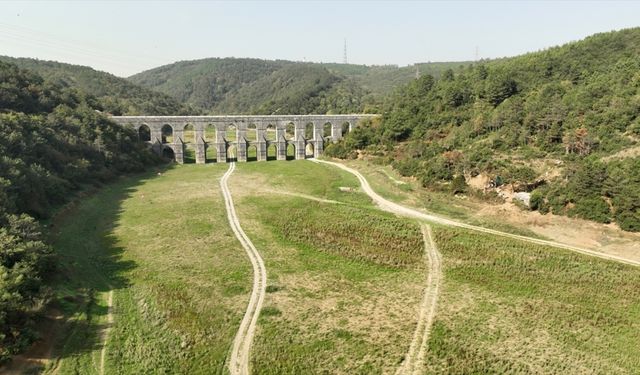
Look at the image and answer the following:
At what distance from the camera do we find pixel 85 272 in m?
29.8

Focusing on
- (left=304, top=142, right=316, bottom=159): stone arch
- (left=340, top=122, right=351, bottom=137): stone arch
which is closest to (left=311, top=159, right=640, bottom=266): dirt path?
(left=304, top=142, right=316, bottom=159): stone arch

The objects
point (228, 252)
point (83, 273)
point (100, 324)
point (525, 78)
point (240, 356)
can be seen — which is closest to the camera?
point (240, 356)

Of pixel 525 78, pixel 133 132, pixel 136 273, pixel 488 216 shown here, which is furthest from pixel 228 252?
pixel 525 78

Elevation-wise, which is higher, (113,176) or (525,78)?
(525,78)

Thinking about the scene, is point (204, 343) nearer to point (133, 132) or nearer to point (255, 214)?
point (255, 214)

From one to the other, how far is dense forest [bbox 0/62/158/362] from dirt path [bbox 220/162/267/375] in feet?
31.3

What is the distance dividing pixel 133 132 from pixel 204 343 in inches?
2661

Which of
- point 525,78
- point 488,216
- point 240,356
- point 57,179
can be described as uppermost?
point 525,78

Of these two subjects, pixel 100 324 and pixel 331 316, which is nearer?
pixel 100 324

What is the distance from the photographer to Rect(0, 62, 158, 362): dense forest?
2173 centimetres

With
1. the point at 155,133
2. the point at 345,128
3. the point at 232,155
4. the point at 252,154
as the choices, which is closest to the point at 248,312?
the point at 155,133

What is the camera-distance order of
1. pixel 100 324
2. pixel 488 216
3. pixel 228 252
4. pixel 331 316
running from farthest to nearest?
pixel 488 216
pixel 228 252
pixel 331 316
pixel 100 324

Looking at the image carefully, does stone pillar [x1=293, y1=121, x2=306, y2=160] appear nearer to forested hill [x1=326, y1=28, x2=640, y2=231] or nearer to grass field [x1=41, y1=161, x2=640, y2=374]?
forested hill [x1=326, y1=28, x2=640, y2=231]

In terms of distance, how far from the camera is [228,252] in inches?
1350
